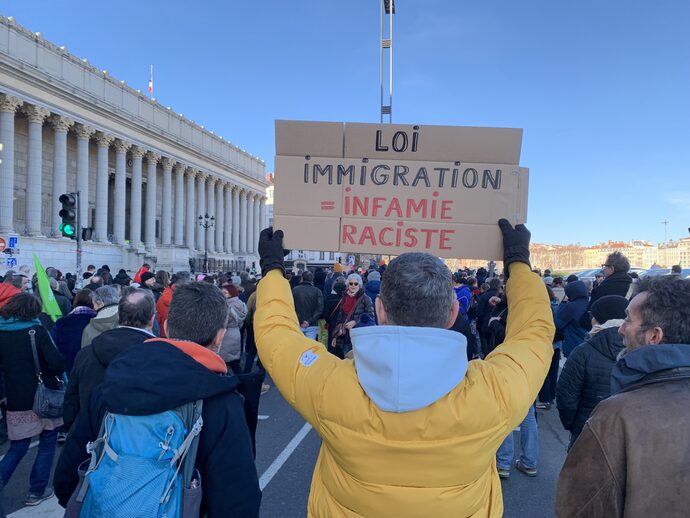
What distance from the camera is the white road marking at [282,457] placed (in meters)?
4.39

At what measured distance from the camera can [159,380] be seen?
1711mm

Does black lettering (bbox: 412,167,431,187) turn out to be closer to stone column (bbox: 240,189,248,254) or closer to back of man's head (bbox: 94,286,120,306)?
back of man's head (bbox: 94,286,120,306)

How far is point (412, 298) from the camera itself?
1.55 meters

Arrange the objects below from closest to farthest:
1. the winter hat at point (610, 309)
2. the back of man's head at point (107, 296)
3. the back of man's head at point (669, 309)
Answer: the back of man's head at point (669, 309) → the winter hat at point (610, 309) → the back of man's head at point (107, 296)

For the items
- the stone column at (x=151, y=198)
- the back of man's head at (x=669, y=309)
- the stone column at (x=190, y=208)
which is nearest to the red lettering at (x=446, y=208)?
the back of man's head at (x=669, y=309)

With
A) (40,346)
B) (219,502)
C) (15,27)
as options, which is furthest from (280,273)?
(15,27)

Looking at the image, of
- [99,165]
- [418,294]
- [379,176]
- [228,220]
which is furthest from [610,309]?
[228,220]

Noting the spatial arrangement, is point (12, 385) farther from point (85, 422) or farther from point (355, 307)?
point (355, 307)

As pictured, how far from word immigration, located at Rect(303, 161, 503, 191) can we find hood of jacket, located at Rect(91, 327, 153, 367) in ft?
4.68

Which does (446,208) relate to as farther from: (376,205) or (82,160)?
(82,160)

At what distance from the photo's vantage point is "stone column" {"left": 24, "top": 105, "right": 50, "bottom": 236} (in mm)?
28548

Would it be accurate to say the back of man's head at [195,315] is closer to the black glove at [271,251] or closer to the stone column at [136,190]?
the black glove at [271,251]

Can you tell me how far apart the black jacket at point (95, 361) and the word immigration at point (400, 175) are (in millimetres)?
1472

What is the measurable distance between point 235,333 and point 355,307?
1.82m
